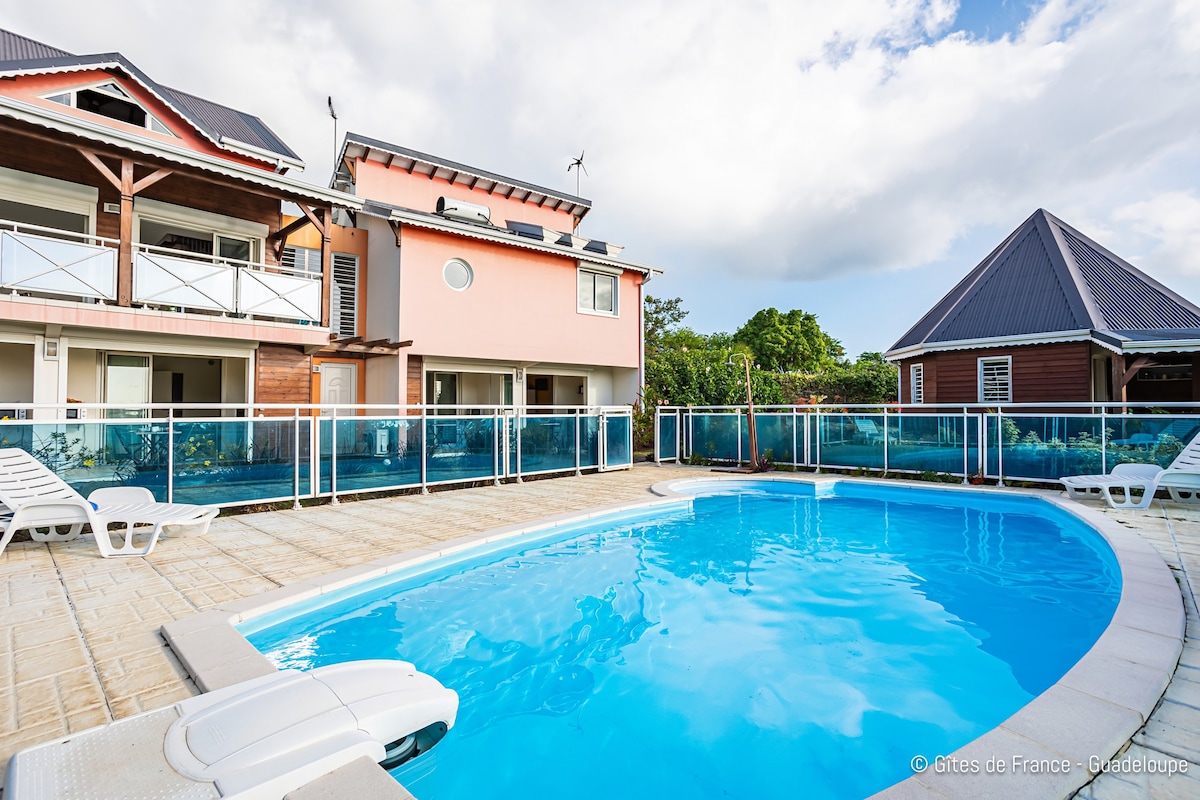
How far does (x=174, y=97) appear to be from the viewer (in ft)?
42.8

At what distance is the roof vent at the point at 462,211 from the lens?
48.8 feet

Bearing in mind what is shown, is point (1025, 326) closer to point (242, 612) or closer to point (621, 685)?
point (621, 685)

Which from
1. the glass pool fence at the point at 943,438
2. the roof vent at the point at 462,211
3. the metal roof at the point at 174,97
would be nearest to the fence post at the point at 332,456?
the roof vent at the point at 462,211

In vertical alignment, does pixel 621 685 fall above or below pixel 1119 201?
below

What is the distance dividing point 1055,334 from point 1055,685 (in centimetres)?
1543

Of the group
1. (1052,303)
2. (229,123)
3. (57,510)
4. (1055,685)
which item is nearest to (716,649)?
(1055,685)

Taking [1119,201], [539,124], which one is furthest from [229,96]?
[1119,201]

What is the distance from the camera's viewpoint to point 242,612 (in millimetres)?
4254

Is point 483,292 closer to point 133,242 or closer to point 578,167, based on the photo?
point 133,242

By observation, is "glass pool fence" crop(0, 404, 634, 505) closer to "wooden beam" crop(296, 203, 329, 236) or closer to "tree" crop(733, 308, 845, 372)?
"wooden beam" crop(296, 203, 329, 236)

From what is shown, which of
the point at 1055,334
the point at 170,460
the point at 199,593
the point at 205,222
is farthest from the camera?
the point at 1055,334

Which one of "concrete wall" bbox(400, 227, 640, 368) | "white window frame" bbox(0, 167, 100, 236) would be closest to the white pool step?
"concrete wall" bbox(400, 227, 640, 368)

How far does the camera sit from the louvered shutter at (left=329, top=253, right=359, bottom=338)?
13.9 meters

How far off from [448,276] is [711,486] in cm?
792
